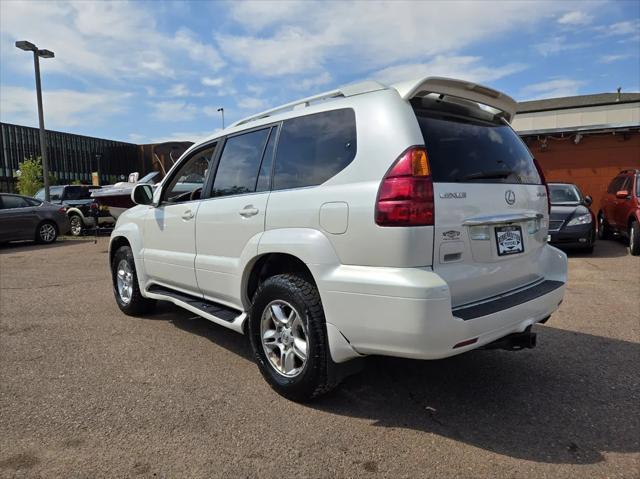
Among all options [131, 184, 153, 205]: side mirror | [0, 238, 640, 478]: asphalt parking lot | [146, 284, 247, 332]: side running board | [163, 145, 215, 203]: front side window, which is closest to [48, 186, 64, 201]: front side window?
[0, 238, 640, 478]: asphalt parking lot

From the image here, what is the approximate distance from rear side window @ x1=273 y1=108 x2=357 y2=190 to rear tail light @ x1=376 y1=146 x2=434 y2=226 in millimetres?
356

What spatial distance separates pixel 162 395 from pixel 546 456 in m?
2.43

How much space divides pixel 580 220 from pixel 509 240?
7630 mm

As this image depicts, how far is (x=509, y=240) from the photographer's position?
3119mm

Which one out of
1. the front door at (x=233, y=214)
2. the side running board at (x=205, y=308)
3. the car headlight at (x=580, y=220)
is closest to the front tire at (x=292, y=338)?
the side running board at (x=205, y=308)

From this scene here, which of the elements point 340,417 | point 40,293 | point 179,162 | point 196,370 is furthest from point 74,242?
point 340,417

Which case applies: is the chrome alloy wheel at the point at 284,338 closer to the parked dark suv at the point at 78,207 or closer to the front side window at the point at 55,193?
the parked dark suv at the point at 78,207

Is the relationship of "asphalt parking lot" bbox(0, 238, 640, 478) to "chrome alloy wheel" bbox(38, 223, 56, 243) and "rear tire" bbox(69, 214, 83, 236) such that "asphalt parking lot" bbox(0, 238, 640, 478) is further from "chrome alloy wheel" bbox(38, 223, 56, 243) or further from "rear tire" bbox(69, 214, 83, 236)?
"rear tire" bbox(69, 214, 83, 236)

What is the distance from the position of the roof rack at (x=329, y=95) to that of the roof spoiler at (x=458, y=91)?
16 cm

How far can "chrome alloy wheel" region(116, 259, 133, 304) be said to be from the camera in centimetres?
549

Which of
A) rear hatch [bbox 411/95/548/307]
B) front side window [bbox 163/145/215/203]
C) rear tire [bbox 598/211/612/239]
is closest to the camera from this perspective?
rear hatch [bbox 411/95/548/307]

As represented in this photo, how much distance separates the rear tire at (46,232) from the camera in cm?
1383

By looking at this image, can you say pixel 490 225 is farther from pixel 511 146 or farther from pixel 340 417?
pixel 340 417

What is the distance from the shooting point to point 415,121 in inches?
111
